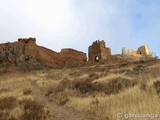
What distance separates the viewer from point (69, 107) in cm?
999

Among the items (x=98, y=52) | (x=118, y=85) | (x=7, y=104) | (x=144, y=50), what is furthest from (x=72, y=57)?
(x=7, y=104)

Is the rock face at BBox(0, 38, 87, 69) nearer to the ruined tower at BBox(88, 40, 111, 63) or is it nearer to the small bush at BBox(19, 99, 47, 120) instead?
the ruined tower at BBox(88, 40, 111, 63)

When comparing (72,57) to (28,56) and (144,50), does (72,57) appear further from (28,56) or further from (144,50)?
(144,50)

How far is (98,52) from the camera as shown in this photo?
158 ft

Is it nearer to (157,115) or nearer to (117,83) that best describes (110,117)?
(157,115)

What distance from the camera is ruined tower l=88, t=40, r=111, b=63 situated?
47.8 metres

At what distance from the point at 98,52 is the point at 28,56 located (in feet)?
49.5

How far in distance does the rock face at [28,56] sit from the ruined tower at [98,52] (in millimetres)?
3626

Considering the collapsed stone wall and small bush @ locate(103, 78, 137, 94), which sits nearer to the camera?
small bush @ locate(103, 78, 137, 94)

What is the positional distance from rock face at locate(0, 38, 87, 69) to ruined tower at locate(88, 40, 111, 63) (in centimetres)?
363

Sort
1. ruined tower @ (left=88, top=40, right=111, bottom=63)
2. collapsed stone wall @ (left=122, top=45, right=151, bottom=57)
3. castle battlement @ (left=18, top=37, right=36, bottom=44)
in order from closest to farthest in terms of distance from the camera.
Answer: castle battlement @ (left=18, top=37, right=36, bottom=44) < ruined tower @ (left=88, top=40, right=111, bottom=63) < collapsed stone wall @ (left=122, top=45, right=151, bottom=57)

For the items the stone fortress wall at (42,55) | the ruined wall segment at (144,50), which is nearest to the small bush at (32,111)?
the stone fortress wall at (42,55)

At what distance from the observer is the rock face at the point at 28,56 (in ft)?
129

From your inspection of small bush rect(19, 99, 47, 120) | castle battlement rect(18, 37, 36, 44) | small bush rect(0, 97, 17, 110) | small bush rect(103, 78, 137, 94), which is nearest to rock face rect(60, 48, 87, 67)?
castle battlement rect(18, 37, 36, 44)
